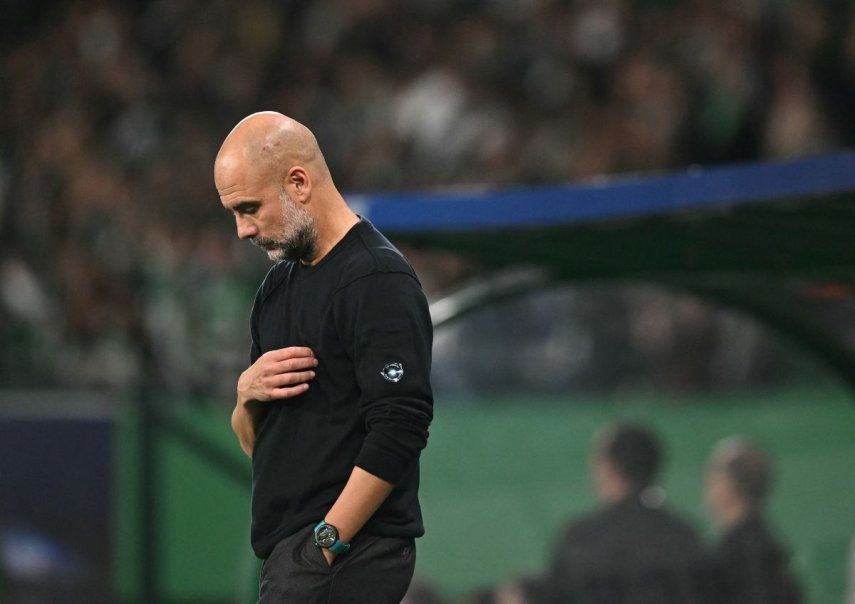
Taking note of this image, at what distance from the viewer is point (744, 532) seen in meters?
6.65

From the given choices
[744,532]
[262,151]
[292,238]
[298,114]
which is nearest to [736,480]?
[744,532]

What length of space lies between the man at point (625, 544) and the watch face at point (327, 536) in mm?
3729

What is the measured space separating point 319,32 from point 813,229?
28.3 feet

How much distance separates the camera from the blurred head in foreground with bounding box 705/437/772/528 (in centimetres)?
668

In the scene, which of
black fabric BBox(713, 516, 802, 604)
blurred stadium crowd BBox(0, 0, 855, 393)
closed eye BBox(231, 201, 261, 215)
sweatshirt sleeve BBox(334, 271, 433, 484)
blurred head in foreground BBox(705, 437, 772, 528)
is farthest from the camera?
blurred stadium crowd BBox(0, 0, 855, 393)

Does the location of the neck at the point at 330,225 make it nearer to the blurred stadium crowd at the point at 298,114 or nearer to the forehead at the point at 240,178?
the forehead at the point at 240,178

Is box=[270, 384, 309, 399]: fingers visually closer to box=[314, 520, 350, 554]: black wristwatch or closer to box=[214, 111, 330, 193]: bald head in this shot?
box=[314, 520, 350, 554]: black wristwatch

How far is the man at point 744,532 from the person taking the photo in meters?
6.56

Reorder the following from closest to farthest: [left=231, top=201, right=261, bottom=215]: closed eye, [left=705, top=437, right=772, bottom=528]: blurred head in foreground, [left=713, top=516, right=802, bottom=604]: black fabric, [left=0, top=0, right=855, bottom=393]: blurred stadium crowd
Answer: [left=231, top=201, right=261, bottom=215]: closed eye < [left=713, top=516, right=802, bottom=604]: black fabric < [left=705, top=437, right=772, bottom=528]: blurred head in foreground < [left=0, top=0, right=855, bottom=393]: blurred stadium crowd

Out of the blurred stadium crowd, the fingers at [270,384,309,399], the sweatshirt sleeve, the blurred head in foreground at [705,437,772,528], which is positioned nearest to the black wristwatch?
the sweatshirt sleeve

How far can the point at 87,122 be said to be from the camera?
45.9 feet

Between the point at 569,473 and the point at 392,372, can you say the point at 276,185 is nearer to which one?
the point at 392,372

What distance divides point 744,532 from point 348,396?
12.6ft

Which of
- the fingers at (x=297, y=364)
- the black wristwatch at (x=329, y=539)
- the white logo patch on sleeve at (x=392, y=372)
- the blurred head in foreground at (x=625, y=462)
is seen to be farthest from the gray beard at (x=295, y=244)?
the blurred head in foreground at (x=625, y=462)
